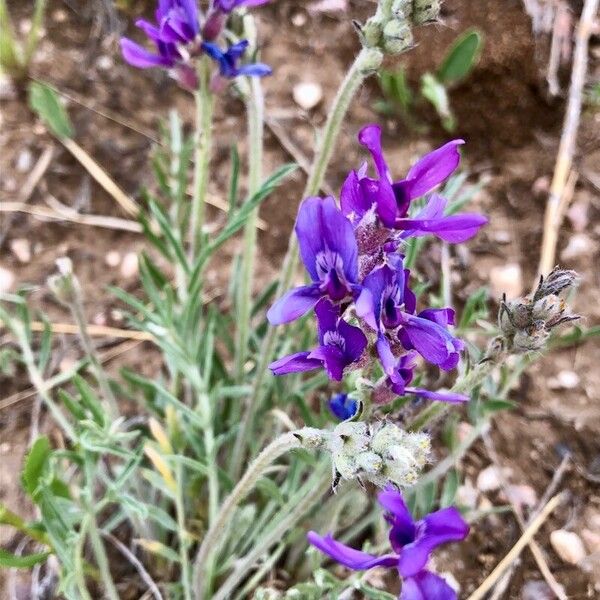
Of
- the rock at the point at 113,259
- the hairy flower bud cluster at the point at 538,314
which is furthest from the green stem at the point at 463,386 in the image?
the rock at the point at 113,259

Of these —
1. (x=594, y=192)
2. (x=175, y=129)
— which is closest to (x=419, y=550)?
(x=175, y=129)

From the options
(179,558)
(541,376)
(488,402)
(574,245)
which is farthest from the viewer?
(574,245)

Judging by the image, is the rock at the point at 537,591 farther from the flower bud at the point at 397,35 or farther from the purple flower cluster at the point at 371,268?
the flower bud at the point at 397,35

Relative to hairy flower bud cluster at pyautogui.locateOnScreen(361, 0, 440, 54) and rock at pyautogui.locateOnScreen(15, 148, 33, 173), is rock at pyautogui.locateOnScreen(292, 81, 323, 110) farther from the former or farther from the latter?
hairy flower bud cluster at pyautogui.locateOnScreen(361, 0, 440, 54)

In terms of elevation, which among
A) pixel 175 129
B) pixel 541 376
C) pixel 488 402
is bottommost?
pixel 541 376

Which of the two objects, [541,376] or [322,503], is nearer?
[322,503]

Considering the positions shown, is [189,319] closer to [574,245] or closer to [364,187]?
[364,187]

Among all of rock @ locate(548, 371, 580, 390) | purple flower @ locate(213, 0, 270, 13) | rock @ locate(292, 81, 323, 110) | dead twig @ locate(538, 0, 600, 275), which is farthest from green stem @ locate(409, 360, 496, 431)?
rock @ locate(292, 81, 323, 110)
